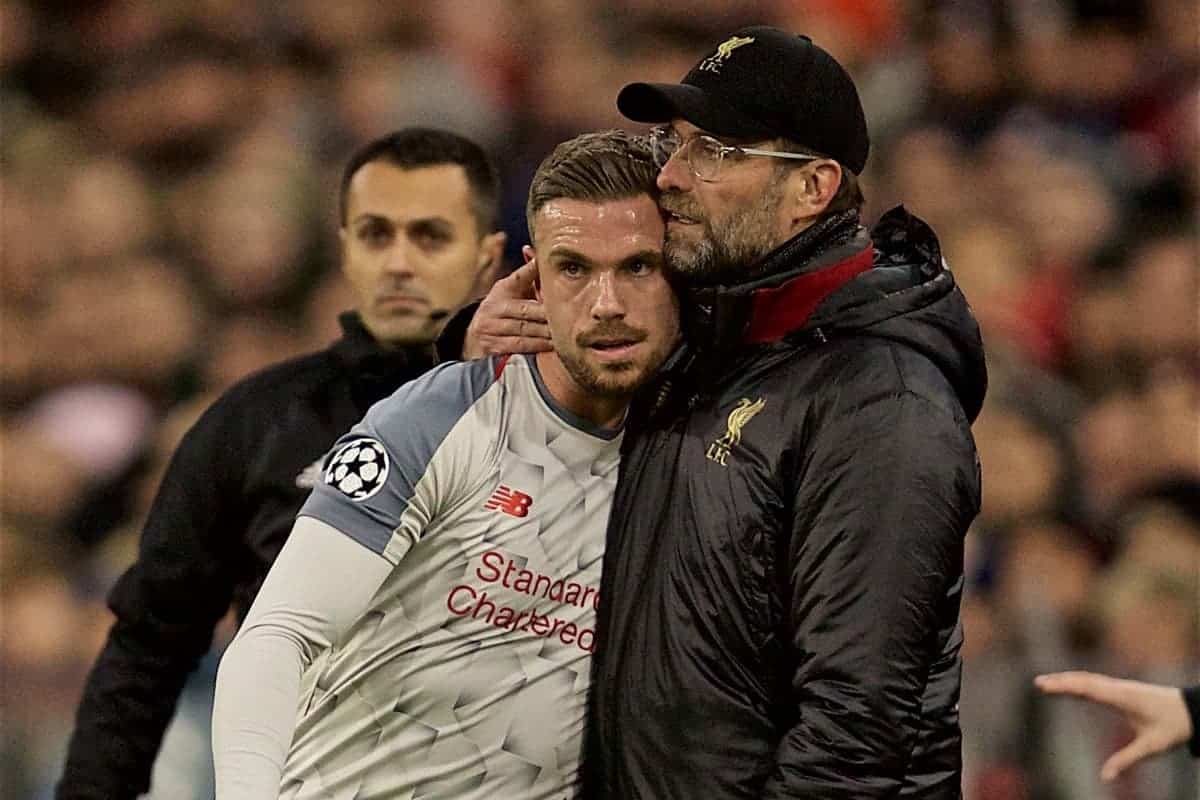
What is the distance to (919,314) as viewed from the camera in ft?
11.2

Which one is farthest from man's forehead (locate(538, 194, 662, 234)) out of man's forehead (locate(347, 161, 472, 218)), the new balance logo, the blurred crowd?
the blurred crowd

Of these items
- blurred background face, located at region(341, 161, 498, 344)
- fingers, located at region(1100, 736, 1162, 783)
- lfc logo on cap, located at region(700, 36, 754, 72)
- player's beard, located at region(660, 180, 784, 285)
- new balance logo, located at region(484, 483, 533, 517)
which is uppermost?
blurred background face, located at region(341, 161, 498, 344)

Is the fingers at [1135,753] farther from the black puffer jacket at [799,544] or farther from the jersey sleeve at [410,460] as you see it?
the jersey sleeve at [410,460]

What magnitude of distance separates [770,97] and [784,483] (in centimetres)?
62

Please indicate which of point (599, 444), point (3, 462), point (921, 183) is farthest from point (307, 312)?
point (599, 444)

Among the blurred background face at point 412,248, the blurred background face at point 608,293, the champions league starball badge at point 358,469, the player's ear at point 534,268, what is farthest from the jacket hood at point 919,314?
the blurred background face at point 412,248

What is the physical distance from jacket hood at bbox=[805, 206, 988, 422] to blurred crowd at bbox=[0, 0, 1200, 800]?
2.27 meters

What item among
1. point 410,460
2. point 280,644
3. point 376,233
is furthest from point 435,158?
point 280,644

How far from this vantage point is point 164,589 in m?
4.40

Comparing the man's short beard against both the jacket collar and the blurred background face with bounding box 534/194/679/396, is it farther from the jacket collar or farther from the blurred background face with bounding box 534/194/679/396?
the jacket collar

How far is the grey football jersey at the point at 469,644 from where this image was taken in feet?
11.2

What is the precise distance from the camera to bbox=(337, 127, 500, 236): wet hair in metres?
4.60

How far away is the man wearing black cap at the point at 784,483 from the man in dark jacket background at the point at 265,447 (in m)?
1.03

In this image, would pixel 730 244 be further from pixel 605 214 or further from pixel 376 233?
pixel 376 233
